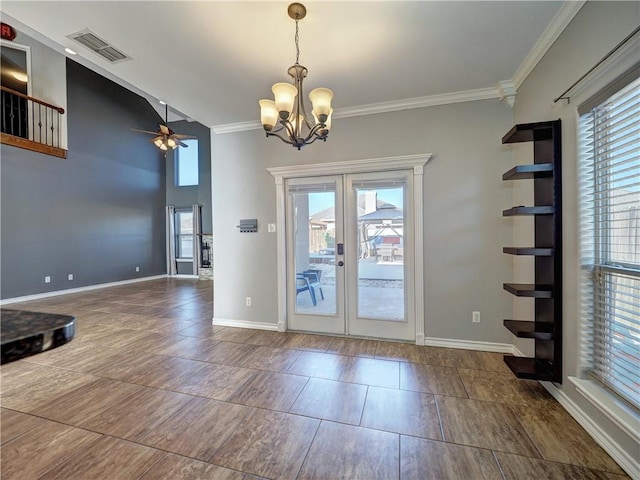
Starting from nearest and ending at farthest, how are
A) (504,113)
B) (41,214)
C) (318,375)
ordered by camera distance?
(318,375)
(504,113)
(41,214)

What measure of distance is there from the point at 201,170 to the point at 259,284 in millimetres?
6462

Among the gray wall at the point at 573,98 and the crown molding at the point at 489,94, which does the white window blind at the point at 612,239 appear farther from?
the crown molding at the point at 489,94

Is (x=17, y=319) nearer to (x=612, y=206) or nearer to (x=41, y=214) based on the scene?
(x=612, y=206)

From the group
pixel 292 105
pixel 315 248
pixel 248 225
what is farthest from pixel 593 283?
pixel 248 225

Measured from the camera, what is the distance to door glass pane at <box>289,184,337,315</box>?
11.5 feet

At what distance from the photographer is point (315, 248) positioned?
141 inches

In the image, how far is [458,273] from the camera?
3053 millimetres

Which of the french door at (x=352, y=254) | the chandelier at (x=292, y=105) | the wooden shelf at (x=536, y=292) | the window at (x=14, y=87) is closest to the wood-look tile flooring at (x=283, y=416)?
the french door at (x=352, y=254)

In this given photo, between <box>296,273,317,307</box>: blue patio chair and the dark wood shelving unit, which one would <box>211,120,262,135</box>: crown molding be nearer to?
<box>296,273,317,307</box>: blue patio chair

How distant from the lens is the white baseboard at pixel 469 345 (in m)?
2.94

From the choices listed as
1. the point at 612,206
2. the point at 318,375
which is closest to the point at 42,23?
the point at 318,375

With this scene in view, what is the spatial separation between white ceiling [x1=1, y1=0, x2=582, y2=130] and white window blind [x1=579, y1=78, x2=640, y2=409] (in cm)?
85

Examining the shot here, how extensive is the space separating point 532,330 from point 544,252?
0.63 meters

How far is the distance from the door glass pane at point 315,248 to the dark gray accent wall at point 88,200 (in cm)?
617
